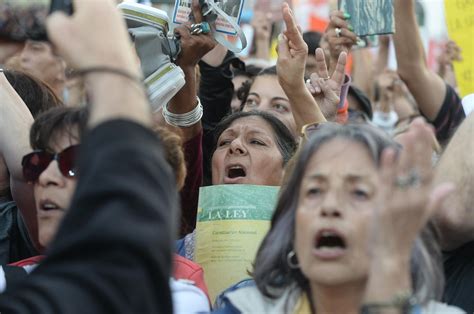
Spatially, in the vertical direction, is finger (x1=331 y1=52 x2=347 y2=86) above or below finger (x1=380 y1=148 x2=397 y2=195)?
below

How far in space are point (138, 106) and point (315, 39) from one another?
403 centimetres

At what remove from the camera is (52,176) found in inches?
114

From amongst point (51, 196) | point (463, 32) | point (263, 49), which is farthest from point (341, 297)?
point (263, 49)

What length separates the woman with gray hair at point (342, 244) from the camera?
1979mm

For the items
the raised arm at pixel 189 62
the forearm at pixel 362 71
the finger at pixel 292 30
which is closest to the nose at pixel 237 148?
the raised arm at pixel 189 62

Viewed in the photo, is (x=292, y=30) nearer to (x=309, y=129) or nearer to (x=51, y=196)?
(x=309, y=129)

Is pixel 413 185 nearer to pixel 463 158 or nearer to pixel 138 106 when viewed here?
pixel 138 106

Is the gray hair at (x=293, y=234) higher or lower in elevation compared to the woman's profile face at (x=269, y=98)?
higher

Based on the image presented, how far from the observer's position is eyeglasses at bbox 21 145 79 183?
2.85 meters

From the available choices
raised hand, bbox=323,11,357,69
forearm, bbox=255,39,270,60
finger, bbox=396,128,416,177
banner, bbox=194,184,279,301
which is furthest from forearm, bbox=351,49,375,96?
finger, bbox=396,128,416,177

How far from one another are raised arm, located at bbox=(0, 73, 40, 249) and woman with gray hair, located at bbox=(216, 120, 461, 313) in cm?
88

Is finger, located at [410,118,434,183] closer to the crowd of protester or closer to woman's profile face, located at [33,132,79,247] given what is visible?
the crowd of protester

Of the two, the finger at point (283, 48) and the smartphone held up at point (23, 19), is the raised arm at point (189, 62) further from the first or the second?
the smartphone held up at point (23, 19)

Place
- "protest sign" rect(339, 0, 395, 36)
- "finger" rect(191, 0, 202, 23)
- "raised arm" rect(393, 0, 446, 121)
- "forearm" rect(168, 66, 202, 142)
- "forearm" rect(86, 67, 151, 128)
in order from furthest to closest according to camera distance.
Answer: "raised arm" rect(393, 0, 446, 121) → "protest sign" rect(339, 0, 395, 36) → "forearm" rect(168, 66, 202, 142) → "finger" rect(191, 0, 202, 23) → "forearm" rect(86, 67, 151, 128)
